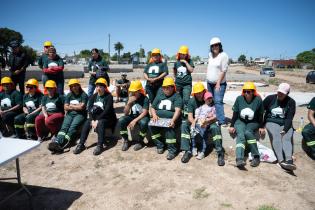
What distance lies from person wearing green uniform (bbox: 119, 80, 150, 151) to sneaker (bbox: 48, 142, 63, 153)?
1.34m

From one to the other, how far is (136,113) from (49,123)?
200 centimetres

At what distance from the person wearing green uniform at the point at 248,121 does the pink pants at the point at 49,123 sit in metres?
3.82

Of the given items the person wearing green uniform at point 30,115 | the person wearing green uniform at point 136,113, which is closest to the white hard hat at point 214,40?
the person wearing green uniform at point 136,113

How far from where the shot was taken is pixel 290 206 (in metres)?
3.54

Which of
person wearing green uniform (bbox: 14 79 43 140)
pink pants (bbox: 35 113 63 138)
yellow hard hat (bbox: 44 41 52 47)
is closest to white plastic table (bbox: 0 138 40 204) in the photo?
pink pants (bbox: 35 113 63 138)

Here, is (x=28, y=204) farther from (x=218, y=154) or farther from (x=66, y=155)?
(x=218, y=154)

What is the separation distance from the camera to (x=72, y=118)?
19.2 ft

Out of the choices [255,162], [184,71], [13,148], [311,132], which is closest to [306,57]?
[311,132]

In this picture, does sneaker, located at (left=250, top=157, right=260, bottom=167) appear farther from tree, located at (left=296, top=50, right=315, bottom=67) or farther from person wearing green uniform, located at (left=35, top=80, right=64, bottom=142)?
tree, located at (left=296, top=50, right=315, bottom=67)

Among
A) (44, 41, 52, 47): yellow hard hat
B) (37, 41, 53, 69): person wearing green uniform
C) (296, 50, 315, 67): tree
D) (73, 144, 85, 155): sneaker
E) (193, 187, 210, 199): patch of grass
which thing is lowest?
(193, 187, 210, 199): patch of grass

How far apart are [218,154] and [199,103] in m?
1.06

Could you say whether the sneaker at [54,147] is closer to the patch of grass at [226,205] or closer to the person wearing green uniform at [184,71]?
the person wearing green uniform at [184,71]

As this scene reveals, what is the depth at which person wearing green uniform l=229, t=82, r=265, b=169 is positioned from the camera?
4.78 m

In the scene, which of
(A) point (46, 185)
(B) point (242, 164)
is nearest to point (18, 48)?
(A) point (46, 185)
